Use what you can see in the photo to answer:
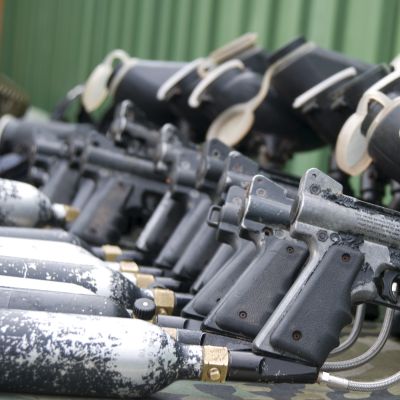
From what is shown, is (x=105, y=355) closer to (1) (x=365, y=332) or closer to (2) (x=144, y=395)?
(2) (x=144, y=395)

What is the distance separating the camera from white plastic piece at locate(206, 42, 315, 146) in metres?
2.98

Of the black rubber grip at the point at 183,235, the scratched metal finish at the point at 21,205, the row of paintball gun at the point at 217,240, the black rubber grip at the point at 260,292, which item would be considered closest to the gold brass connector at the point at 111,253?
the row of paintball gun at the point at 217,240

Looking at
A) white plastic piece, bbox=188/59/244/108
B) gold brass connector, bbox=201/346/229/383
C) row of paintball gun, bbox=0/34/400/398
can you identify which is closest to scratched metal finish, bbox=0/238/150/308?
row of paintball gun, bbox=0/34/400/398

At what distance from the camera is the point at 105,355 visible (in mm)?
1441

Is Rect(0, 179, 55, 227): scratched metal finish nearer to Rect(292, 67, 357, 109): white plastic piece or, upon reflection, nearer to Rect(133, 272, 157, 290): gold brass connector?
Rect(133, 272, 157, 290): gold brass connector

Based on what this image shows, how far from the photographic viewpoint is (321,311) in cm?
166

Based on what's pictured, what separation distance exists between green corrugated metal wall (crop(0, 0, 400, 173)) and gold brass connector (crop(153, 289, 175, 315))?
5.25 ft

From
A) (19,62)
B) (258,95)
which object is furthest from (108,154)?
(19,62)

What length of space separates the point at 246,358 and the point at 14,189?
134 centimetres

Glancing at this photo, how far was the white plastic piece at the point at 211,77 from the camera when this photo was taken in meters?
3.13

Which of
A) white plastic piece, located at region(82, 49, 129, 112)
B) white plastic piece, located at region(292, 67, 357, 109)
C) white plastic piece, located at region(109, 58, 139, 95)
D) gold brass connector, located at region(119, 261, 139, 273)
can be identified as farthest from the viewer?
white plastic piece, located at region(82, 49, 129, 112)

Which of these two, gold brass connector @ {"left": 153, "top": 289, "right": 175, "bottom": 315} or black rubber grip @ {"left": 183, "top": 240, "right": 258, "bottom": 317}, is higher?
black rubber grip @ {"left": 183, "top": 240, "right": 258, "bottom": 317}

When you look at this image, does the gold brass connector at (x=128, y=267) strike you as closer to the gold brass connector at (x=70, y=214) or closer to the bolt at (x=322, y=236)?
the gold brass connector at (x=70, y=214)

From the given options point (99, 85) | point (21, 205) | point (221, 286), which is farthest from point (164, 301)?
point (99, 85)
